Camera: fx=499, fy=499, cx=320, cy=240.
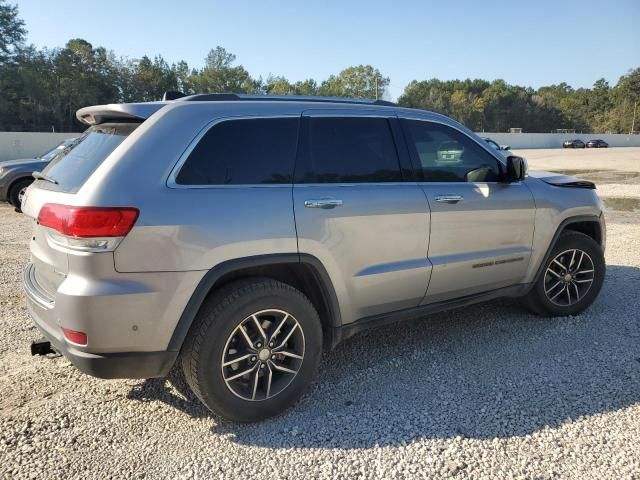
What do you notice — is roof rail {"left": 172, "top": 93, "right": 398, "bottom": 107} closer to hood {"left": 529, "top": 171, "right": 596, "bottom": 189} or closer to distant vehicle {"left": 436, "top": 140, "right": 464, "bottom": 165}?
→ distant vehicle {"left": 436, "top": 140, "right": 464, "bottom": 165}

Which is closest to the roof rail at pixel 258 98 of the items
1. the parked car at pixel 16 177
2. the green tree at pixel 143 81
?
the parked car at pixel 16 177

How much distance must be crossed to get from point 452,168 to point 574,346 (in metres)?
1.77

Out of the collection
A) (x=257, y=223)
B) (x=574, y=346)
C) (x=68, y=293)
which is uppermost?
(x=257, y=223)

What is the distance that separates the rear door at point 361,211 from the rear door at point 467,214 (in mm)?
139

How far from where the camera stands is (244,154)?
2990 millimetres

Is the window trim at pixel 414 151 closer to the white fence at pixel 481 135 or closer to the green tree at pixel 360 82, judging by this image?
the white fence at pixel 481 135

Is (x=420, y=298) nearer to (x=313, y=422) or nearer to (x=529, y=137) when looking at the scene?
(x=313, y=422)

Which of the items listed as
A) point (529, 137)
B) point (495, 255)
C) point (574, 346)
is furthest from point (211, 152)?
point (529, 137)

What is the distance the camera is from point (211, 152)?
2.88 meters

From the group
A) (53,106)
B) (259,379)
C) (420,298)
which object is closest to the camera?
(259,379)

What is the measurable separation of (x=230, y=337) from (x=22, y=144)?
2781cm

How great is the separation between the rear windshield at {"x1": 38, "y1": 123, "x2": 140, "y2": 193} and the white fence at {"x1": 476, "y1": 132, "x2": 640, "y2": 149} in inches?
2089

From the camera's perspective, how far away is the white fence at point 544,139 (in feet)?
194

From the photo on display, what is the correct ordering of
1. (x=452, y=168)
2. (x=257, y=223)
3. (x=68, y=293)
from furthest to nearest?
(x=452, y=168) → (x=257, y=223) → (x=68, y=293)
